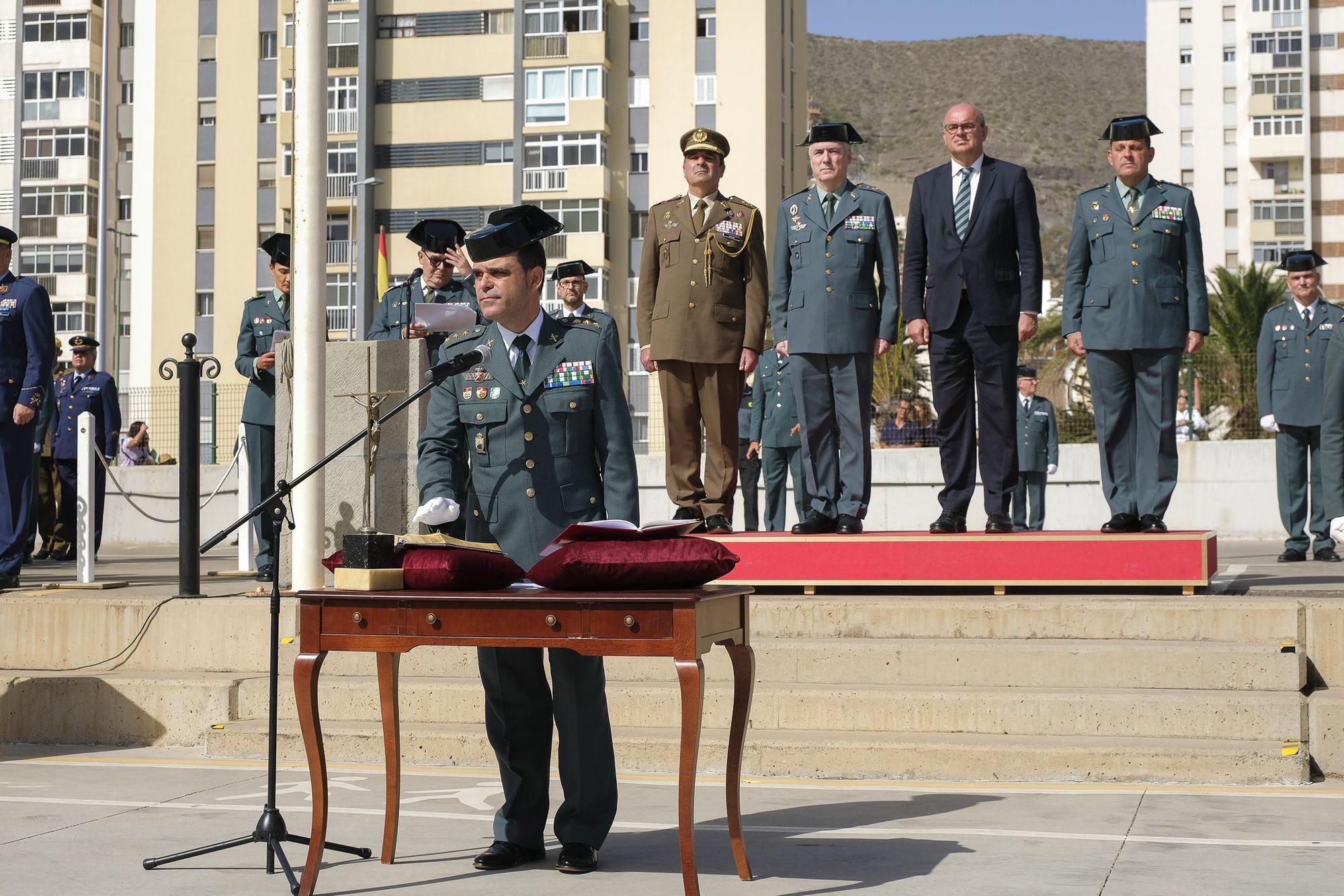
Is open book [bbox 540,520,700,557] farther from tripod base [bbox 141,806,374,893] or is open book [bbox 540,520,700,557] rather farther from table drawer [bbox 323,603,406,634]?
tripod base [bbox 141,806,374,893]

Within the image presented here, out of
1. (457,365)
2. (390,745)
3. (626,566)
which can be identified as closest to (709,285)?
(457,365)

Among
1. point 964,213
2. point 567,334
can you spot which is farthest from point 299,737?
point 964,213

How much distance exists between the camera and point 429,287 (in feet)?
36.3

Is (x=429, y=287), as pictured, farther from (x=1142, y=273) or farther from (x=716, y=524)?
(x=1142, y=273)

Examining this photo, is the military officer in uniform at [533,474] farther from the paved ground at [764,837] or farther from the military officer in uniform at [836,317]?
the military officer in uniform at [836,317]

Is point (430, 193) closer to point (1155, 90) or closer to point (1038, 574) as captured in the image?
point (1155, 90)

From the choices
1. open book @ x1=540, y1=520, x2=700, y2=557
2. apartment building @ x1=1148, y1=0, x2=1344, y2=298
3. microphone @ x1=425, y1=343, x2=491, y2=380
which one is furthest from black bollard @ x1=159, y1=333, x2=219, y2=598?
apartment building @ x1=1148, y1=0, x2=1344, y2=298

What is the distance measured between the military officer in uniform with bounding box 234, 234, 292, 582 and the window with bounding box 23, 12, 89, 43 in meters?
65.5

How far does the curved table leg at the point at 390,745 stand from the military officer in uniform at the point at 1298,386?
28.7ft

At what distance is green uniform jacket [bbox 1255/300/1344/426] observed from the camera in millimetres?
13266

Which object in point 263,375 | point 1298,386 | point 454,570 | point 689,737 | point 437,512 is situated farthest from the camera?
point 1298,386

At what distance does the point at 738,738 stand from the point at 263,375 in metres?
6.60

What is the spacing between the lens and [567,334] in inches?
247

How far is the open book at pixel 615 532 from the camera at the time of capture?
557cm
